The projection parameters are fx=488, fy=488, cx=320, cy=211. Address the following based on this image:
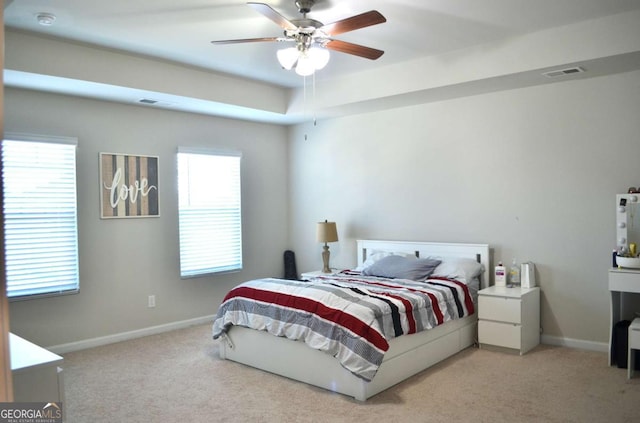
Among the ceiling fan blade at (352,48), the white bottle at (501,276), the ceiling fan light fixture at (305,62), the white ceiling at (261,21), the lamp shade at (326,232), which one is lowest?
the white bottle at (501,276)

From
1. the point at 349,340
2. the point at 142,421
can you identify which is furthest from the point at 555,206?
the point at 142,421

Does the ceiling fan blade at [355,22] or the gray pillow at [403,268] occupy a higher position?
the ceiling fan blade at [355,22]

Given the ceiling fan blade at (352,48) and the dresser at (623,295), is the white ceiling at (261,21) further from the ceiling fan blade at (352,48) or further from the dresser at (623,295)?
the dresser at (623,295)

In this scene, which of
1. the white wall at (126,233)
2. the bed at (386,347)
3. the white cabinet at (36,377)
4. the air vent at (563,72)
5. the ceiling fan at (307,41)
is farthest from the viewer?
the white wall at (126,233)

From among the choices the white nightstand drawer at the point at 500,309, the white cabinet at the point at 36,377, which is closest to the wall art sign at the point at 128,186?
the white cabinet at the point at 36,377

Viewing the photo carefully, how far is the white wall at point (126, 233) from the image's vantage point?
4484 millimetres

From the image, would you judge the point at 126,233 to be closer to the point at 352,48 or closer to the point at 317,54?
the point at 317,54

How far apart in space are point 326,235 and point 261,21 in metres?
2.80

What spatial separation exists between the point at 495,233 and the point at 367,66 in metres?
2.11

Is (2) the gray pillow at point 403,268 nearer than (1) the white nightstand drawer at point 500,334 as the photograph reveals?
No

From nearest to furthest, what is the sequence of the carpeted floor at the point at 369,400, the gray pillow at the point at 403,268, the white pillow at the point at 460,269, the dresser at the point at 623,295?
the carpeted floor at the point at 369,400 < the dresser at the point at 623,295 < the white pillow at the point at 460,269 < the gray pillow at the point at 403,268

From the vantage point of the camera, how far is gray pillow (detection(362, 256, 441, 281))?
4.75m

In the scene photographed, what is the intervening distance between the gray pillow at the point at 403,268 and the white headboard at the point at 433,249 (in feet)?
0.84

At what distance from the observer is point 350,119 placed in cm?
598
